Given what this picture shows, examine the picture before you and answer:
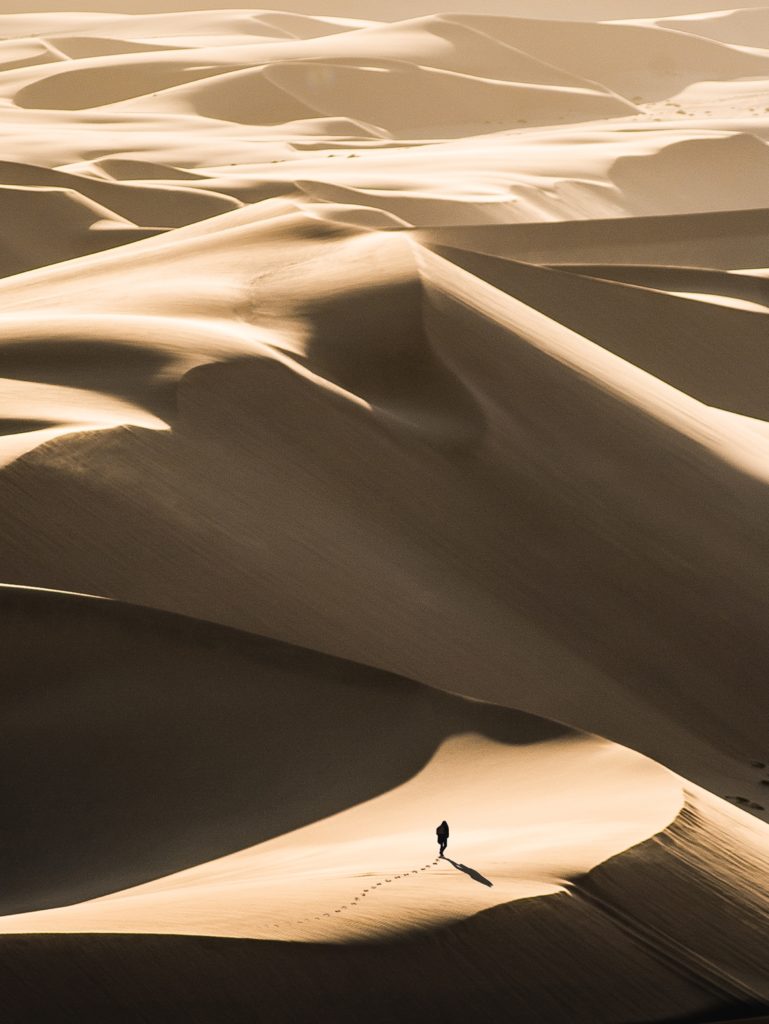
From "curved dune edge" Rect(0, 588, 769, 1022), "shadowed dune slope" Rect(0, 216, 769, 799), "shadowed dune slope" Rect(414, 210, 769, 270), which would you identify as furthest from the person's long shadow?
"shadowed dune slope" Rect(414, 210, 769, 270)

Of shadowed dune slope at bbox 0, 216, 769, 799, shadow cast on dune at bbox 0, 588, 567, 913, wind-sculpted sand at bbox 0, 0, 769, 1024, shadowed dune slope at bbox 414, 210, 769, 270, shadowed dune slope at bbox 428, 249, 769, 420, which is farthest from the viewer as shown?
shadowed dune slope at bbox 414, 210, 769, 270

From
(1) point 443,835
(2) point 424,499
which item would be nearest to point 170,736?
(1) point 443,835

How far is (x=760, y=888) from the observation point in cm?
339

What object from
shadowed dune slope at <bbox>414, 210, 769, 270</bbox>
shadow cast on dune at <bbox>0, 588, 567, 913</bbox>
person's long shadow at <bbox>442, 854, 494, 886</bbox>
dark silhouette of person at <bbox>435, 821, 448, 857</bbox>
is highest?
shadowed dune slope at <bbox>414, 210, 769, 270</bbox>

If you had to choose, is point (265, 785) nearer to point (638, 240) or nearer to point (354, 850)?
point (354, 850)

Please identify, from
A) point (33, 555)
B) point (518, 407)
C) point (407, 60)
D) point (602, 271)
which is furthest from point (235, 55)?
point (33, 555)

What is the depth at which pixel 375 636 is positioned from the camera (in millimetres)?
4598

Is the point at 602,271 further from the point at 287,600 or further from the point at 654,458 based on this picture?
the point at 287,600

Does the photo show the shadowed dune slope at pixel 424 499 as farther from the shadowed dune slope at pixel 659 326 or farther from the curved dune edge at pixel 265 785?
the shadowed dune slope at pixel 659 326

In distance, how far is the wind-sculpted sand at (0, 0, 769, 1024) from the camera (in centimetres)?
290

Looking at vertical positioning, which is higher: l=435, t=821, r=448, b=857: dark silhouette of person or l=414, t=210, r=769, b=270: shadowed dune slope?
l=414, t=210, r=769, b=270: shadowed dune slope

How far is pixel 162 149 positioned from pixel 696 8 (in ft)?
128

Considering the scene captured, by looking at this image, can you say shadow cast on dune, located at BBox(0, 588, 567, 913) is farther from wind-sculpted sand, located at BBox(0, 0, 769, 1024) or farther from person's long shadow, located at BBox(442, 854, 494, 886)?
person's long shadow, located at BBox(442, 854, 494, 886)

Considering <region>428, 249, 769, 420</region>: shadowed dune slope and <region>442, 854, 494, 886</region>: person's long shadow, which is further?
<region>428, 249, 769, 420</region>: shadowed dune slope
